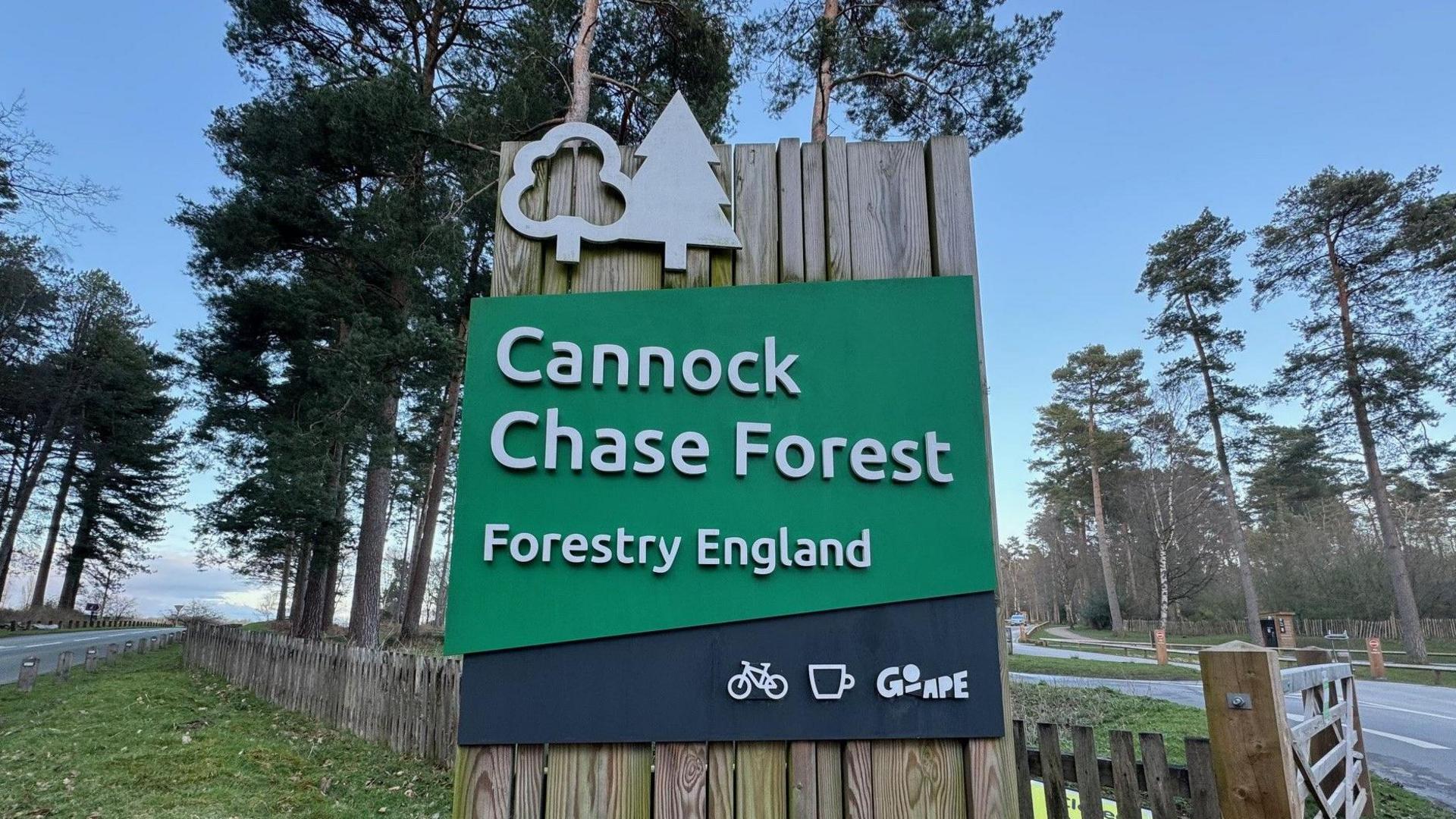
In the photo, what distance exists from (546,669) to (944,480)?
1158mm

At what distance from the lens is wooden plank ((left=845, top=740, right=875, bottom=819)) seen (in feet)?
5.95

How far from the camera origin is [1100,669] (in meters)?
16.1

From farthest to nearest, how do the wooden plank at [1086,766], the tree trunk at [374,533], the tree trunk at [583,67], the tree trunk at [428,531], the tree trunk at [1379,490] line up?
1. the tree trunk at [1379,490]
2. the tree trunk at [428,531]
3. the tree trunk at [374,533]
4. the tree trunk at [583,67]
5. the wooden plank at [1086,766]

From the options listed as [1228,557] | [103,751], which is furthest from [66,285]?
[1228,557]

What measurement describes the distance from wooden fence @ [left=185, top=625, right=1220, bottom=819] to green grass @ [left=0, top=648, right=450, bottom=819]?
487 millimetres

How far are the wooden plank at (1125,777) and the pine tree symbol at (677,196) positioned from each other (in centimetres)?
330

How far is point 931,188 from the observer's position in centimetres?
→ 224

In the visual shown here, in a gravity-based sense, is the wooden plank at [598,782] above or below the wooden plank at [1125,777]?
above

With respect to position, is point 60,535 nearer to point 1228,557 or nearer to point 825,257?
point 825,257

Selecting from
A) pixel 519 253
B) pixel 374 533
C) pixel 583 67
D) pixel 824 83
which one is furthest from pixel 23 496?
pixel 519 253

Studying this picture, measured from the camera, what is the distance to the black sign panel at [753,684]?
5.93ft

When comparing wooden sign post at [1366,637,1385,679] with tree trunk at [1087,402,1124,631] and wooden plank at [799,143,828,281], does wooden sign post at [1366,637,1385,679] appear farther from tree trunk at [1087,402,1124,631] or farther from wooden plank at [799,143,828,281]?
wooden plank at [799,143,828,281]

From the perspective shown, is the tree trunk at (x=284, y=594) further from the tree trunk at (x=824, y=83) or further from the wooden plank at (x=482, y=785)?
the wooden plank at (x=482, y=785)

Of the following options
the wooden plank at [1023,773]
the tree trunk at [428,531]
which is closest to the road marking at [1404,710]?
the wooden plank at [1023,773]
